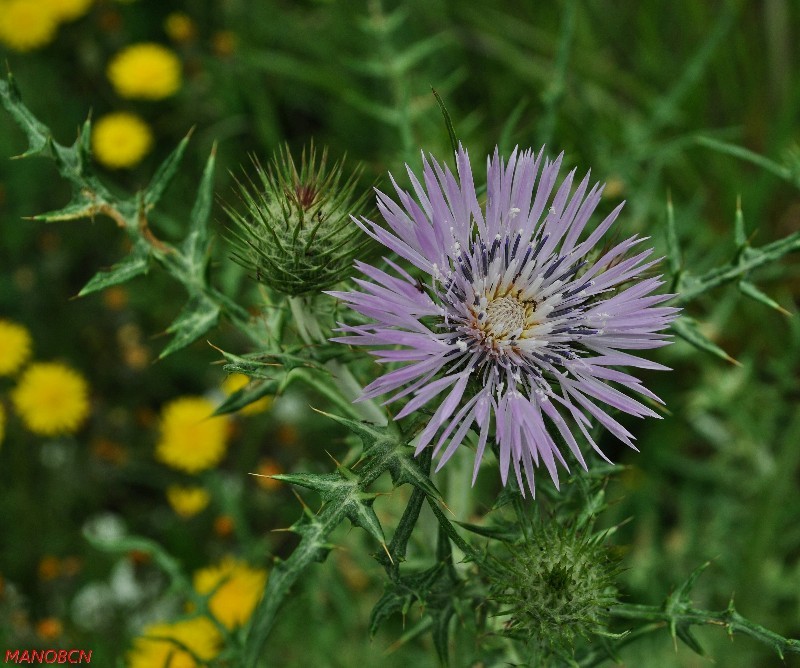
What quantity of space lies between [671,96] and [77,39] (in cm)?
425

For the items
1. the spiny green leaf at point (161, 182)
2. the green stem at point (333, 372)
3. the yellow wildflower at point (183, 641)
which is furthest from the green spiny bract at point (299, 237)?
the yellow wildflower at point (183, 641)

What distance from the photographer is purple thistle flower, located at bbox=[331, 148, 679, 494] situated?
203cm

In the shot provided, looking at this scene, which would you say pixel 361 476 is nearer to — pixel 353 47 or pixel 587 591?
pixel 587 591

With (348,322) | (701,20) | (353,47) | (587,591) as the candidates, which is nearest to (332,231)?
(348,322)

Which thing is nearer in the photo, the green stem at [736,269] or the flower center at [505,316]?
the flower center at [505,316]

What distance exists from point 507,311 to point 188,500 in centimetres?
288

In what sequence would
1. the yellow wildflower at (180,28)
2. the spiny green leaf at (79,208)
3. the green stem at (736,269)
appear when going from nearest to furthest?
the spiny green leaf at (79,208), the green stem at (736,269), the yellow wildflower at (180,28)

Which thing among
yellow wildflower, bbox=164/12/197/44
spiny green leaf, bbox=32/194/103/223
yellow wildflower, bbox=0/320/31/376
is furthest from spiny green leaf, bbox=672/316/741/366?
yellow wildflower, bbox=164/12/197/44

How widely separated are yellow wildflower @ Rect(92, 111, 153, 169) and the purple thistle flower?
3.63m

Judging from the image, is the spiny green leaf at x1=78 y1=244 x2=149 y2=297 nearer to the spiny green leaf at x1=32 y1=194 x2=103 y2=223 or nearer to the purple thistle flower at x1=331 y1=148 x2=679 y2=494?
the spiny green leaf at x1=32 y1=194 x2=103 y2=223

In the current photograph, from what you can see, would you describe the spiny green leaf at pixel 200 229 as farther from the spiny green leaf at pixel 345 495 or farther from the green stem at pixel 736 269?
the green stem at pixel 736 269

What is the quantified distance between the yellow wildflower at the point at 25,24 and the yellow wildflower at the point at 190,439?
2.76m

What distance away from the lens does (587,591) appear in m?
2.13

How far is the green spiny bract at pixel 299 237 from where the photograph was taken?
7.18 feet
